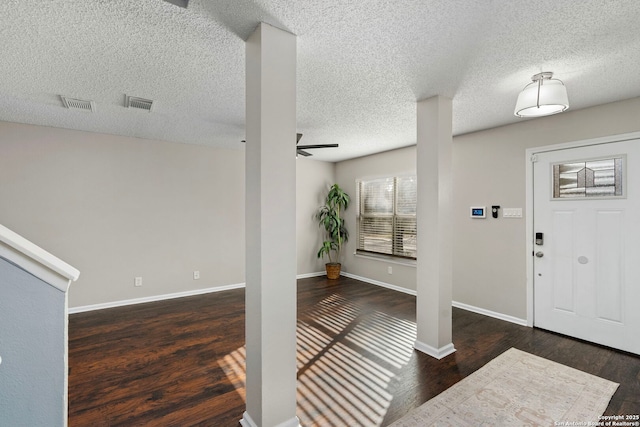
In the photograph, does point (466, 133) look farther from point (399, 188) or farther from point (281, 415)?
point (281, 415)

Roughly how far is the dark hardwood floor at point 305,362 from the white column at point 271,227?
0.41 meters

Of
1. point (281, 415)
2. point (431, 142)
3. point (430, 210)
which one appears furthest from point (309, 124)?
point (281, 415)

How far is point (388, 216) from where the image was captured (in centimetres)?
550

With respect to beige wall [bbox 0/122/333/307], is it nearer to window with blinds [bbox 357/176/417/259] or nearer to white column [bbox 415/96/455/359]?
window with blinds [bbox 357/176/417/259]

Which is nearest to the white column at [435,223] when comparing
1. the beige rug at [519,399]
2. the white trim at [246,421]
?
the beige rug at [519,399]

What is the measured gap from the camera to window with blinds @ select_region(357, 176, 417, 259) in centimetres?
511

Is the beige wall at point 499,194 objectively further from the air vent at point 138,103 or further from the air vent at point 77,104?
the air vent at point 77,104

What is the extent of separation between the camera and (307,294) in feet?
16.3

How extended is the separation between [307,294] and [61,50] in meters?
4.11

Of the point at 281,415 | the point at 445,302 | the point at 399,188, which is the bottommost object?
the point at 281,415

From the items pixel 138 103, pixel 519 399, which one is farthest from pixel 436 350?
pixel 138 103

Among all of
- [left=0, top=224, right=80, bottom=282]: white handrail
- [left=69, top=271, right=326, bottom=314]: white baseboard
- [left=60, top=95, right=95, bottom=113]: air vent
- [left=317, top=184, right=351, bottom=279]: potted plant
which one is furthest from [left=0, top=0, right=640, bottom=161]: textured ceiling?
[left=317, top=184, right=351, bottom=279]: potted plant

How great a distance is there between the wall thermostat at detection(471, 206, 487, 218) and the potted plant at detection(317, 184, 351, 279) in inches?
103

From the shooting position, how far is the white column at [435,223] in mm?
2832
